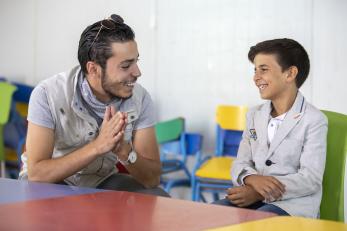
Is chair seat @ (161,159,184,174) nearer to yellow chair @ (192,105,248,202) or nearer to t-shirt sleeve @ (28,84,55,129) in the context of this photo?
yellow chair @ (192,105,248,202)

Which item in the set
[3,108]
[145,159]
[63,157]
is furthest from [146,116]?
[3,108]

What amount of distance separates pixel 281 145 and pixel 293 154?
0.05 metres

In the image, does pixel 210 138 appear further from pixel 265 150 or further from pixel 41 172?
pixel 41 172

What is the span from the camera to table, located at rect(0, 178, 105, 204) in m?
1.31

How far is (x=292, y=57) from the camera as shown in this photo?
2211mm

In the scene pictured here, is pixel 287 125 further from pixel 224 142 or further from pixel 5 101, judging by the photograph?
pixel 5 101

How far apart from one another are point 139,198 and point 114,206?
0.09 metres

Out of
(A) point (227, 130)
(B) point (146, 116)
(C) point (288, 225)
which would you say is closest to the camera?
(C) point (288, 225)

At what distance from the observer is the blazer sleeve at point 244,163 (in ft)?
6.75

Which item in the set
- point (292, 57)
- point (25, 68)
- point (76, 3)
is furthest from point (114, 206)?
point (25, 68)

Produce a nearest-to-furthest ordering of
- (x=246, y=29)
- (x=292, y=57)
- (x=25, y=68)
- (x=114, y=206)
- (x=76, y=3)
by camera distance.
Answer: (x=114, y=206), (x=292, y=57), (x=246, y=29), (x=76, y=3), (x=25, y=68)

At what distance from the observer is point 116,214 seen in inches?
45.3

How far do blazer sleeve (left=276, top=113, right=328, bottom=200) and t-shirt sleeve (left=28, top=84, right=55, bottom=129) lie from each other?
0.87 m

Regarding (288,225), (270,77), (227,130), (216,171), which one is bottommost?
(216,171)
